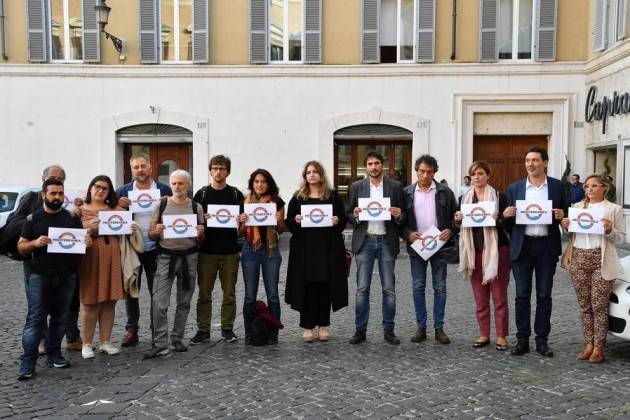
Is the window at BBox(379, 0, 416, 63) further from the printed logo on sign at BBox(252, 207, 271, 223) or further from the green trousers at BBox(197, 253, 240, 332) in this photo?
the green trousers at BBox(197, 253, 240, 332)

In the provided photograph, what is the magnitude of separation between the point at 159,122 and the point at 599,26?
1232 cm

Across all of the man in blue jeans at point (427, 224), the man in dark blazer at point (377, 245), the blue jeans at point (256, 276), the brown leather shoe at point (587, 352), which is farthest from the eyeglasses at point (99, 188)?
the brown leather shoe at point (587, 352)

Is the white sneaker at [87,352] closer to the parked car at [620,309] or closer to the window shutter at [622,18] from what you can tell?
the parked car at [620,309]

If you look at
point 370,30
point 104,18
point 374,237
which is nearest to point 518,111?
point 370,30

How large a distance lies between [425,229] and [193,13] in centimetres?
1386

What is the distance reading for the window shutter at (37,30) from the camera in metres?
18.7

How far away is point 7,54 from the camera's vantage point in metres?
18.9

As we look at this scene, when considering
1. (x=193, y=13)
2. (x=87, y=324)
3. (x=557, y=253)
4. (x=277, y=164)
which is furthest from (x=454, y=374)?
(x=193, y=13)

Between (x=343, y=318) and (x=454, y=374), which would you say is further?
(x=343, y=318)

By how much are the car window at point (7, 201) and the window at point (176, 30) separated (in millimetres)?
5872

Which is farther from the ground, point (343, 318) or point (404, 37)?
point (404, 37)

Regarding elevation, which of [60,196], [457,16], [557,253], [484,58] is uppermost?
[457,16]

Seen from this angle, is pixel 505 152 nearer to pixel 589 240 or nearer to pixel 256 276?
pixel 589 240

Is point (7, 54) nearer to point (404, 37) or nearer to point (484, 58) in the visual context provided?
point (404, 37)
